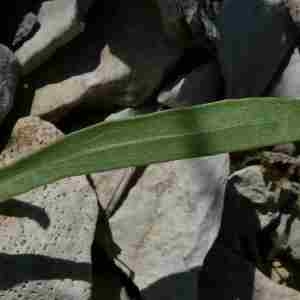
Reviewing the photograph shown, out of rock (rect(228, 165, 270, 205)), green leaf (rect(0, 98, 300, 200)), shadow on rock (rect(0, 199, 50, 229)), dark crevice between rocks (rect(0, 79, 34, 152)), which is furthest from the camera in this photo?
rock (rect(228, 165, 270, 205))

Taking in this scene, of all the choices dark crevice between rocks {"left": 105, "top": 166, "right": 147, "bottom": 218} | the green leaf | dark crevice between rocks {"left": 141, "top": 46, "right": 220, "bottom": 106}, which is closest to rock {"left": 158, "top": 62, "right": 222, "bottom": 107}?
dark crevice between rocks {"left": 141, "top": 46, "right": 220, "bottom": 106}

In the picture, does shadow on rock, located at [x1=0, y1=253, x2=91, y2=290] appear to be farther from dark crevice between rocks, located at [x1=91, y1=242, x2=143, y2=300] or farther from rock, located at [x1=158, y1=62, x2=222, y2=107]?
rock, located at [x1=158, y1=62, x2=222, y2=107]

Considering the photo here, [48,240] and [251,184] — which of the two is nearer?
[48,240]

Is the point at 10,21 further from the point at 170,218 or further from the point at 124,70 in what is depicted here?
the point at 170,218

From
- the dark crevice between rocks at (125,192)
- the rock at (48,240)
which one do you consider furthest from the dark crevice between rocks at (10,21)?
the dark crevice between rocks at (125,192)

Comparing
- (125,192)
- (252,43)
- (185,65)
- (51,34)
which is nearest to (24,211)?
(125,192)

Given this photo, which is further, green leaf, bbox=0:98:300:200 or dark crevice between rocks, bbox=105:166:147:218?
dark crevice between rocks, bbox=105:166:147:218
